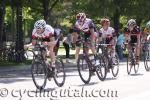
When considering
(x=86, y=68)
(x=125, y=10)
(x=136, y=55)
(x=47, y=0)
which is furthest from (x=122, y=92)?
(x=125, y=10)

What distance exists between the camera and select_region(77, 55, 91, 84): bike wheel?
15.5 meters

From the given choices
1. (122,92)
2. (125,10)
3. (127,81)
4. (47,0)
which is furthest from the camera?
(125,10)

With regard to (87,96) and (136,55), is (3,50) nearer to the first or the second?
(136,55)

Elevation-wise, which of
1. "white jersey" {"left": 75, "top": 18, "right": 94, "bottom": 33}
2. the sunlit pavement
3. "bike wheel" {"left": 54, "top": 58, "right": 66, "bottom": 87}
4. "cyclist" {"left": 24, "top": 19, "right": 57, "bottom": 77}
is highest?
"white jersey" {"left": 75, "top": 18, "right": 94, "bottom": 33}

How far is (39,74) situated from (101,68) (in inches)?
122

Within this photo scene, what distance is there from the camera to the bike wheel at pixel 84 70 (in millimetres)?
15547

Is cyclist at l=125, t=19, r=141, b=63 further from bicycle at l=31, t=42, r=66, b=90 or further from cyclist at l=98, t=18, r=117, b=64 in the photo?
bicycle at l=31, t=42, r=66, b=90

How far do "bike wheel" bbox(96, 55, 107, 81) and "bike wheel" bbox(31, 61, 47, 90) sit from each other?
8.38ft

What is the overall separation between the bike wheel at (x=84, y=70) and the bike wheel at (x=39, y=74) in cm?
157

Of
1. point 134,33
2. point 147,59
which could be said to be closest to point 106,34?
point 134,33

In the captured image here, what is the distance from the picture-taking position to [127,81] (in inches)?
651

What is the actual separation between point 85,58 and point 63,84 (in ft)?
3.64

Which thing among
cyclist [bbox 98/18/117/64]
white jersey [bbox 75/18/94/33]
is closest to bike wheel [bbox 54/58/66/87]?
white jersey [bbox 75/18/94/33]

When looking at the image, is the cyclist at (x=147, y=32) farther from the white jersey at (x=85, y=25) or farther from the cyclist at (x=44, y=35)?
the cyclist at (x=44, y=35)
